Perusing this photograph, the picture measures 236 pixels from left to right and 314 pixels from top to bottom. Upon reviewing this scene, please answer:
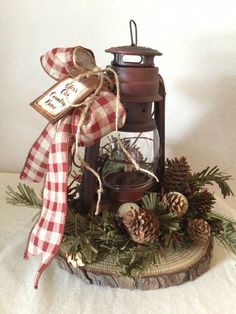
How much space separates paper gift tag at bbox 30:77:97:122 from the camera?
0.45m

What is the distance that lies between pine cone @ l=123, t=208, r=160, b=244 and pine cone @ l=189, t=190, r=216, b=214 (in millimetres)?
106

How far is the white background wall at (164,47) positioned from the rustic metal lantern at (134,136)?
0.16m

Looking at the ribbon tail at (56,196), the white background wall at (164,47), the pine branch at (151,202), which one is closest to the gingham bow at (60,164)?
the ribbon tail at (56,196)

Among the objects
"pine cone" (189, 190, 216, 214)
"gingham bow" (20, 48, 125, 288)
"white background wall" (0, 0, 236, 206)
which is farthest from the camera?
"white background wall" (0, 0, 236, 206)

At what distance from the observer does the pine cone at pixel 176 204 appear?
537 mm

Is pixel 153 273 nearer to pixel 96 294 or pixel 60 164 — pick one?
pixel 96 294

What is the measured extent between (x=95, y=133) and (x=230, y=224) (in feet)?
0.85

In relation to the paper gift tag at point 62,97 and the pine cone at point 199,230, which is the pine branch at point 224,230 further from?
the paper gift tag at point 62,97

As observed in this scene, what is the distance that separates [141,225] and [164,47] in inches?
15.9

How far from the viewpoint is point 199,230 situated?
52cm

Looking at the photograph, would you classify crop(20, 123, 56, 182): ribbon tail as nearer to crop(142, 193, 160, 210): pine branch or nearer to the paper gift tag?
the paper gift tag

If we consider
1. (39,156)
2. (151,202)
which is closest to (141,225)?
(151,202)

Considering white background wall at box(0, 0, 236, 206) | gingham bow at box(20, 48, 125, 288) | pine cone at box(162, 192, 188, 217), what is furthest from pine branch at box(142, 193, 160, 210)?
white background wall at box(0, 0, 236, 206)

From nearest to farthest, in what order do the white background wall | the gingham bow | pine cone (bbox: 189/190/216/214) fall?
1. the gingham bow
2. pine cone (bbox: 189/190/216/214)
3. the white background wall
